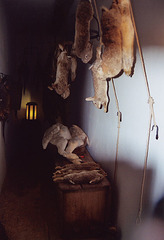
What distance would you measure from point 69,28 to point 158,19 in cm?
284

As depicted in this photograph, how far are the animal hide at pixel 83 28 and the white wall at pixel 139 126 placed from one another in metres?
0.45

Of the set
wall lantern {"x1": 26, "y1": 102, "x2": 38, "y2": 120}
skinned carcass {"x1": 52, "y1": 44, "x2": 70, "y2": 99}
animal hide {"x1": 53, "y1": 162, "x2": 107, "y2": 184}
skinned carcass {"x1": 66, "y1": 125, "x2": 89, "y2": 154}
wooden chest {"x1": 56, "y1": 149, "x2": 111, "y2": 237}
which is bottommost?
wooden chest {"x1": 56, "y1": 149, "x2": 111, "y2": 237}

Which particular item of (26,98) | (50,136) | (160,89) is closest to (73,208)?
(50,136)

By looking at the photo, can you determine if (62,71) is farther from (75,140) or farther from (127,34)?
(127,34)

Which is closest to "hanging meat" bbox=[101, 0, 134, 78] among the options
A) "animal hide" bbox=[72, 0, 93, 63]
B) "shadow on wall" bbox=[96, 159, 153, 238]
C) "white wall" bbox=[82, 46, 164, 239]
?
"white wall" bbox=[82, 46, 164, 239]

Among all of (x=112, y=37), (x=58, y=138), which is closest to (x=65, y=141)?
(x=58, y=138)

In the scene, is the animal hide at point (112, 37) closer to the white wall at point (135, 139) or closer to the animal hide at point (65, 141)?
the white wall at point (135, 139)

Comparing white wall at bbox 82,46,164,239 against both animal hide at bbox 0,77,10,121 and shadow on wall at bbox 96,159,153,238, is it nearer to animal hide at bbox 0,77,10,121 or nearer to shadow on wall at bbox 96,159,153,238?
shadow on wall at bbox 96,159,153,238

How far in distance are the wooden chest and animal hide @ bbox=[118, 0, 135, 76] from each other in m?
1.23

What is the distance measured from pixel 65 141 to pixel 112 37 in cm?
148

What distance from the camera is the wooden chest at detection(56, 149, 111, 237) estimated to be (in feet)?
6.77

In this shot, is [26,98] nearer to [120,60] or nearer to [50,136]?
[50,136]

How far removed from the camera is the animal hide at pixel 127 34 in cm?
156

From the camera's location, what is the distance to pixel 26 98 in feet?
15.1
